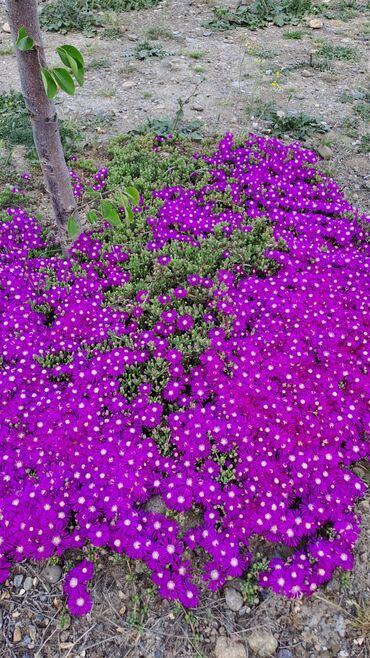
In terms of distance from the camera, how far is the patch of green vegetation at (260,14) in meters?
10.5

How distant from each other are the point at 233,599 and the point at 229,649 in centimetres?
26

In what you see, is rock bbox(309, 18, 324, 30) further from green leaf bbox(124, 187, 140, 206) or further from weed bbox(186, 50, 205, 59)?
green leaf bbox(124, 187, 140, 206)

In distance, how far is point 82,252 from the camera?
16.9 feet

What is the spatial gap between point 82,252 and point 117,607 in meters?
3.30

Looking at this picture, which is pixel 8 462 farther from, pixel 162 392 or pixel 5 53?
pixel 5 53

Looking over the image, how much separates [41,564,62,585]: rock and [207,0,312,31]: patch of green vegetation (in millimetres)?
10486

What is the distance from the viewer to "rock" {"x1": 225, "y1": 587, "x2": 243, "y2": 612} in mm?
2996

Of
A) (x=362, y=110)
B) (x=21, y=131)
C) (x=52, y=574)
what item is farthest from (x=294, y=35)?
(x=52, y=574)

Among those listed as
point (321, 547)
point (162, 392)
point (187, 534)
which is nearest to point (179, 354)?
point (162, 392)

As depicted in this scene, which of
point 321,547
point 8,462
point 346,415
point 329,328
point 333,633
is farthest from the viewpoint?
point 329,328

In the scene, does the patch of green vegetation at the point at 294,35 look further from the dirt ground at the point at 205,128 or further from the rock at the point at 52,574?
the rock at the point at 52,574

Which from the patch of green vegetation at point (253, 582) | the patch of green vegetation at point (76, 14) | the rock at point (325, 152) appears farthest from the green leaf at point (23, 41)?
the patch of green vegetation at point (76, 14)

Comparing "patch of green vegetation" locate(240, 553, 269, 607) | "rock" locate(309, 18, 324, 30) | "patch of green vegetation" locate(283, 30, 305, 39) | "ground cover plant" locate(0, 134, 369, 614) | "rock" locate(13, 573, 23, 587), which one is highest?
"rock" locate(309, 18, 324, 30)

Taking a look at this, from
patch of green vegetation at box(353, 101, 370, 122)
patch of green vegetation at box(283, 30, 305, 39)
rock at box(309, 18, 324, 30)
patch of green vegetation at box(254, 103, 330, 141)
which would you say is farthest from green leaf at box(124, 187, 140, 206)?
rock at box(309, 18, 324, 30)
